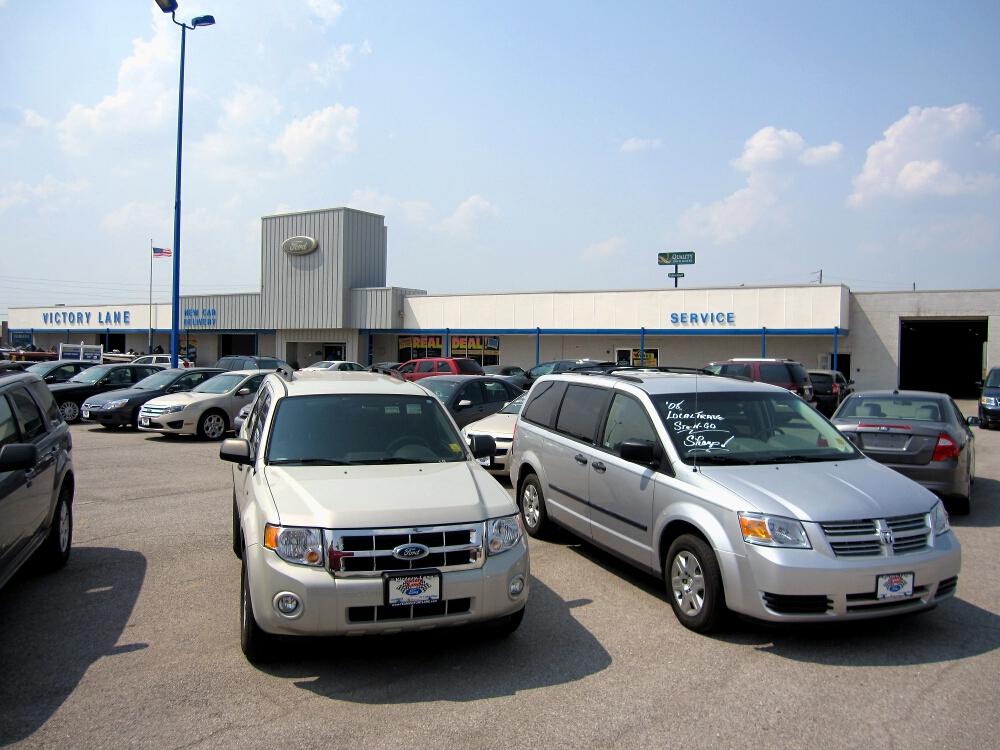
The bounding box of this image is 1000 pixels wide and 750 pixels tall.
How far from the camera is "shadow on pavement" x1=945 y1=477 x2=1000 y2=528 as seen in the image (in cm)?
888

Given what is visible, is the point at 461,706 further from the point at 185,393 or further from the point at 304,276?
the point at 304,276

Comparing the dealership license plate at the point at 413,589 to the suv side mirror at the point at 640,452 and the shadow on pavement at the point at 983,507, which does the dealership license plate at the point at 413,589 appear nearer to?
the suv side mirror at the point at 640,452

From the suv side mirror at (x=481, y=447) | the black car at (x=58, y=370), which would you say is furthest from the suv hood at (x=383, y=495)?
the black car at (x=58, y=370)

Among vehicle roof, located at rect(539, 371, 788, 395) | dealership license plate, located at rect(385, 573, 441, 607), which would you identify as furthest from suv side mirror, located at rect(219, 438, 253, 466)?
vehicle roof, located at rect(539, 371, 788, 395)

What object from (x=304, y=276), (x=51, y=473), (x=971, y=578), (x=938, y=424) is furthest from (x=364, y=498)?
(x=304, y=276)

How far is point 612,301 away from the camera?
35531 mm

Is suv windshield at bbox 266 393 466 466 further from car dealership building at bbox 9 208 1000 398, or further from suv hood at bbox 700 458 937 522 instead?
car dealership building at bbox 9 208 1000 398

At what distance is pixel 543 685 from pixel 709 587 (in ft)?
4.59

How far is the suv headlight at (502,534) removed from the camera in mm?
4645

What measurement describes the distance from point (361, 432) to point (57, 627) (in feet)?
7.90

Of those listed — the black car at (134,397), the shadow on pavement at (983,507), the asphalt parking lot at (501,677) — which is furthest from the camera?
the black car at (134,397)

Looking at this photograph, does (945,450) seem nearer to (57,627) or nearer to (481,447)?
(481,447)

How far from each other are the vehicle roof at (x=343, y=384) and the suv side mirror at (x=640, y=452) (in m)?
1.69

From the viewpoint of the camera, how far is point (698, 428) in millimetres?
6121
